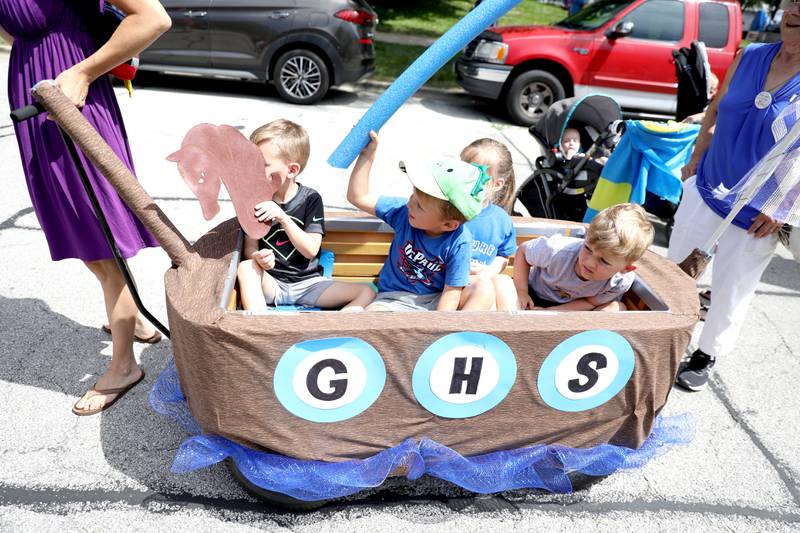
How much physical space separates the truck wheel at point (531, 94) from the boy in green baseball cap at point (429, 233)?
6239 millimetres

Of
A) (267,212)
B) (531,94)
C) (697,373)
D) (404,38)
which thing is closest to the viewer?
(267,212)

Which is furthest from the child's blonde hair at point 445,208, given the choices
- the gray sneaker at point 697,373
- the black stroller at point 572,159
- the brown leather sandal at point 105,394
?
the black stroller at point 572,159

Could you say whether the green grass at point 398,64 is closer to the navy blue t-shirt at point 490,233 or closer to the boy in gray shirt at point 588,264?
the navy blue t-shirt at point 490,233

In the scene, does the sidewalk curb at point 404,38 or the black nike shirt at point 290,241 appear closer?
the black nike shirt at point 290,241

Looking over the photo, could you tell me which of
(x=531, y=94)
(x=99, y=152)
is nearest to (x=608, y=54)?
(x=531, y=94)

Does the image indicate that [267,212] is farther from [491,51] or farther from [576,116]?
[491,51]

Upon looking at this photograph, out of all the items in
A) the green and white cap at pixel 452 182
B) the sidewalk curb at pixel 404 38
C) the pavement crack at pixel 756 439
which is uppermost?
the green and white cap at pixel 452 182

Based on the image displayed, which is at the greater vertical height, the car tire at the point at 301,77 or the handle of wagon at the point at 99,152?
the handle of wagon at the point at 99,152

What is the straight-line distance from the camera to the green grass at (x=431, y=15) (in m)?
→ 15.1

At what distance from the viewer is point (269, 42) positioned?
811 centimetres

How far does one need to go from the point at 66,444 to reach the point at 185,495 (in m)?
0.59

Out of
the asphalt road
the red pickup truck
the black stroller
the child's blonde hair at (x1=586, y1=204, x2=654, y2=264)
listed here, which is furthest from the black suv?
the child's blonde hair at (x1=586, y1=204, x2=654, y2=264)

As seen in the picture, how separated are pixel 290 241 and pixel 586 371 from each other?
1.25 meters

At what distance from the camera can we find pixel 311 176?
5824 millimetres
